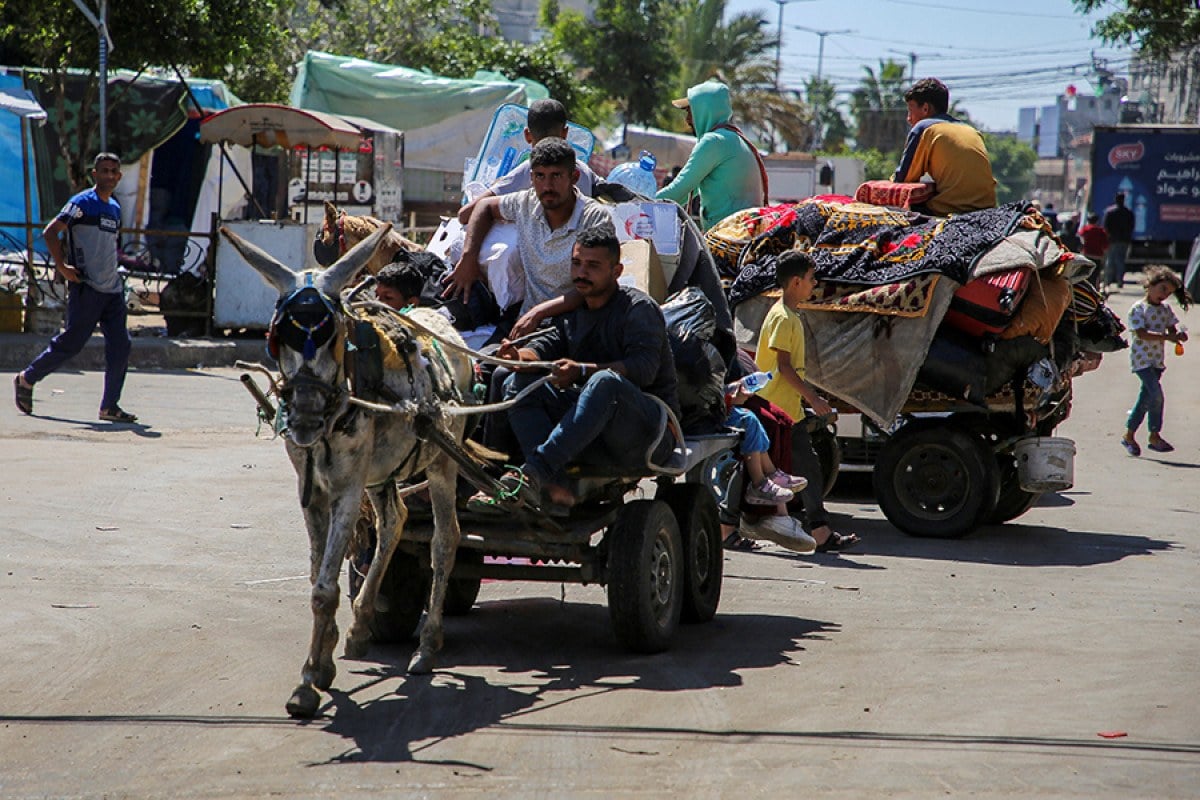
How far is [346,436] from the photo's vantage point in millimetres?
5773

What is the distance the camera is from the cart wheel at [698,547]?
7.39 metres

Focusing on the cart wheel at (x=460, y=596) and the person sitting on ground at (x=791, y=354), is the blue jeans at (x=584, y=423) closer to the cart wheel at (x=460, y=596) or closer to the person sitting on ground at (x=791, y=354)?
the cart wheel at (x=460, y=596)

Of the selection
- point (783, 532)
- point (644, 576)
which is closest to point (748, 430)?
point (783, 532)

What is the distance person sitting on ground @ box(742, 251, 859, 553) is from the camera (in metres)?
9.52

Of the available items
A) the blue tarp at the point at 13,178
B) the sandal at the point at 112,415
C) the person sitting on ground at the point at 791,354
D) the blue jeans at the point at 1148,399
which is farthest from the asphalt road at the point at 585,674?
the blue tarp at the point at 13,178

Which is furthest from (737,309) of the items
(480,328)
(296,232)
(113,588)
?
(296,232)

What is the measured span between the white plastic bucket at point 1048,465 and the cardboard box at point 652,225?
3291 mm

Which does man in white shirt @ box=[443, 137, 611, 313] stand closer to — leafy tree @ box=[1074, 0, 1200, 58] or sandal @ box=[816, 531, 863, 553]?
sandal @ box=[816, 531, 863, 553]

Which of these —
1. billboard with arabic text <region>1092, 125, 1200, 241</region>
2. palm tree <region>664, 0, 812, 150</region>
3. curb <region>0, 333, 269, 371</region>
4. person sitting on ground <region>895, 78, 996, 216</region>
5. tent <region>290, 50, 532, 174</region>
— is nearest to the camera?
person sitting on ground <region>895, 78, 996, 216</region>

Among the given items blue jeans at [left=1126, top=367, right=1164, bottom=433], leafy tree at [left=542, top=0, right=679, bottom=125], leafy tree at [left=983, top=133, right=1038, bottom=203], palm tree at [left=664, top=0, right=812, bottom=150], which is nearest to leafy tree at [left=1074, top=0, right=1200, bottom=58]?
blue jeans at [left=1126, top=367, right=1164, bottom=433]

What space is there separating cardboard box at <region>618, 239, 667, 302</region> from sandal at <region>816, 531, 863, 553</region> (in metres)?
2.54

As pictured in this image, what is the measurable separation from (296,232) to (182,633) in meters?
12.0

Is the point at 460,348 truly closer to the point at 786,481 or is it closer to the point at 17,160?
the point at 786,481

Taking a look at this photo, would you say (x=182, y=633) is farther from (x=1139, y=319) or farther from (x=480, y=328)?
(x=1139, y=319)
